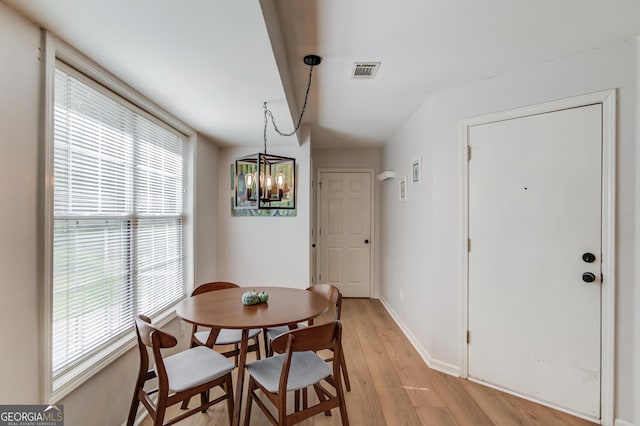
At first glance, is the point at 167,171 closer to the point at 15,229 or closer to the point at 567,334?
the point at 15,229

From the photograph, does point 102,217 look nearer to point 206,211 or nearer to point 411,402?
point 206,211

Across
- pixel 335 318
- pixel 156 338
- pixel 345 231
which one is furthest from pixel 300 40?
pixel 345 231

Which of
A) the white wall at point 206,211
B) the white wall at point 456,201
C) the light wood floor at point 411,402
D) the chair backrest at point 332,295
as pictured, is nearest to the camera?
the white wall at point 456,201

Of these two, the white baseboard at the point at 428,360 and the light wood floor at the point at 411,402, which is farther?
the white baseboard at the point at 428,360

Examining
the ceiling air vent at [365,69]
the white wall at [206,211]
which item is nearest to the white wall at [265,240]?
the white wall at [206,211]

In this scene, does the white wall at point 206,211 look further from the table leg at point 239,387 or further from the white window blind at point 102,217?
the table leg at point 239,387

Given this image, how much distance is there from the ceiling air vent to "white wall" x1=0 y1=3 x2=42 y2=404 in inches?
67.5

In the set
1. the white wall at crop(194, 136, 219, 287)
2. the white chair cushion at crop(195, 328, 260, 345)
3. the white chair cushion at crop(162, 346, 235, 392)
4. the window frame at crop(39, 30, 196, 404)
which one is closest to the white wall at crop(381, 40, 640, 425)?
the white chair cushion at crop(195, 328, 260, 345)

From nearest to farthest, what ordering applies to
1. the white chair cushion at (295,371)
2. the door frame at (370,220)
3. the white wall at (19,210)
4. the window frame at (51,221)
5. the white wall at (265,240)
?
the white wall at (19,210)
the window frame at (51,221)
the white chair cushion at (295,371)
the white wall at (265,240)
the door frame at (370,220)

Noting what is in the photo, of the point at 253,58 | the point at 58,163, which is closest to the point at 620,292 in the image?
the point at 253,58

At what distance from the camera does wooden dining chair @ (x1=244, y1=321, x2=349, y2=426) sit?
1.40m

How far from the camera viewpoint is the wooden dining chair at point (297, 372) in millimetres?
1400

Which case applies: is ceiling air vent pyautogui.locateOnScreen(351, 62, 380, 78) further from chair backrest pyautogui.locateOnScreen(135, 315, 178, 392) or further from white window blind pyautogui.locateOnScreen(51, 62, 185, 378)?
chair backrest pyautogui.locateOnScreen(135, 315, 178, 392)

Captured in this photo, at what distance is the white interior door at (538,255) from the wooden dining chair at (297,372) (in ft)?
4.51
